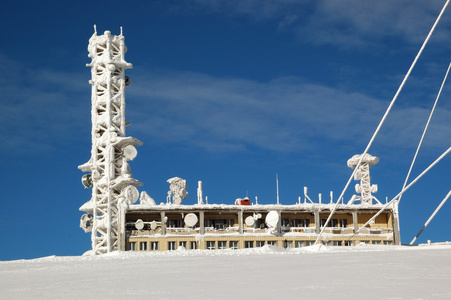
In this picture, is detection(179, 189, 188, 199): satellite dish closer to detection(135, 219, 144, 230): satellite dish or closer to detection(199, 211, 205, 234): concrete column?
detection(199, 211, 205, 234): concrete column

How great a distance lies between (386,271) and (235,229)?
37.6 metres

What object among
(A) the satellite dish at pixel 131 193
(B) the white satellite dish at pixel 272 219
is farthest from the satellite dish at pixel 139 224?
(B) the white satellite dish at pixel 272 219

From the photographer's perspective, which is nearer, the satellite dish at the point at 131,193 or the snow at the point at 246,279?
the snow at the point at 246,279

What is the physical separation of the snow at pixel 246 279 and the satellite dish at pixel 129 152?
30.7 metres

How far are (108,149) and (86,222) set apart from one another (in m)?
6.68

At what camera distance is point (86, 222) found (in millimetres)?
56875

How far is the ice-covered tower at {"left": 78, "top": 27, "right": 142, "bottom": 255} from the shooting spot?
2165 inches

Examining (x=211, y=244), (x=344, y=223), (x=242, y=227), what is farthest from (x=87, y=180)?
(x=344, y=223)

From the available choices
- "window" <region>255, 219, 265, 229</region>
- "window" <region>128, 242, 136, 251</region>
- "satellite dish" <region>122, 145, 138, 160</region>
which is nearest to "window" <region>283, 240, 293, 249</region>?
"window" <region>255, 219, 265, 229</region>

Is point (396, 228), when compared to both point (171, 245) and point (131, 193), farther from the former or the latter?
point (131, 193)

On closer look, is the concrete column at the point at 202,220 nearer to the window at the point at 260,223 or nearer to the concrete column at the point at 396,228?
the window at the point at 260,223

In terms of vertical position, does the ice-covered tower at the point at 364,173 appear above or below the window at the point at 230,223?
above

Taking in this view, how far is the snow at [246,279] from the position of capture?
593 inches

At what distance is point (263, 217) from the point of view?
58.2 metres
